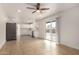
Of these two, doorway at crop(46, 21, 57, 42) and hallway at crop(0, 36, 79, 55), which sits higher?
doorway at crop(46, 21, 57, 42)

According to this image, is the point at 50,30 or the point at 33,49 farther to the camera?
the point at 50,30

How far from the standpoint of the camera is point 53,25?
317cm

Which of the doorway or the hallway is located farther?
the doorway

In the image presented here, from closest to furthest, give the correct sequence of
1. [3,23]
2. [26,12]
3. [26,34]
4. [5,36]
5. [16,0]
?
[16,0], [26,12], [3,23], [5,36], [26,34]

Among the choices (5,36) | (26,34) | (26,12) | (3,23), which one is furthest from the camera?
(26,34)

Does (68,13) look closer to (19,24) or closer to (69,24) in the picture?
(69,24)

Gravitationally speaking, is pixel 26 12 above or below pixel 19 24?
above

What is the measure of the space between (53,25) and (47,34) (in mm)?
377

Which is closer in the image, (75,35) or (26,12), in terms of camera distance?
(26,12)

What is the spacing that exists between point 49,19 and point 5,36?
1343mm

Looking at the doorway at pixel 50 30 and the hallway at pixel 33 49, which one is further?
the doorway at pixel 50 30

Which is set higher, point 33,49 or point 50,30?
point 50,30

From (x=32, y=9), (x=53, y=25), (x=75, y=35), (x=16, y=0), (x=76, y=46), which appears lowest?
(x=76, y=46)

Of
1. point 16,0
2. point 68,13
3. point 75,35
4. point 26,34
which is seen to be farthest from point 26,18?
point 16,0
